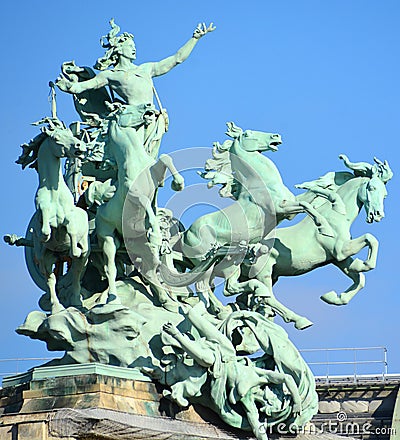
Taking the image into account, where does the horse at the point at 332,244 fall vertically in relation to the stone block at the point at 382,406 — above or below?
below

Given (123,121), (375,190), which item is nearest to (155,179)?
(123,121)

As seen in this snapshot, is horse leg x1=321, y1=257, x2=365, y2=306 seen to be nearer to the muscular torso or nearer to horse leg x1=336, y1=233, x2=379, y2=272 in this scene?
horse leg x1=336, y1=233, x2=379, y2=272

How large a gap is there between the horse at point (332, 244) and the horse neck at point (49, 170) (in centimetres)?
344

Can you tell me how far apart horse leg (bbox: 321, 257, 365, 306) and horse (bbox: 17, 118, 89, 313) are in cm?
369

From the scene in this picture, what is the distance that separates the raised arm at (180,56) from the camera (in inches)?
974

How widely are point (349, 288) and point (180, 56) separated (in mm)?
4190

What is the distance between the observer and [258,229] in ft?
78.3

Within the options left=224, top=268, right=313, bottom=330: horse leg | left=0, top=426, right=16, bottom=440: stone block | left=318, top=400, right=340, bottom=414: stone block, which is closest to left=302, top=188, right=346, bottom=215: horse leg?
left=224, top=268, right=313, bottom=330: horse leg

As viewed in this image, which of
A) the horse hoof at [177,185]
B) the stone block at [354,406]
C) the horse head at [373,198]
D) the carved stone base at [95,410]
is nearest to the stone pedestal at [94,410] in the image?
the carved stone base at [95,410]

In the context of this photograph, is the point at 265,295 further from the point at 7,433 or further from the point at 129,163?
the point at 7,433

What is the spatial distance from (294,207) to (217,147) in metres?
1.47

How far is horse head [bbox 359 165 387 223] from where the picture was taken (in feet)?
81.0

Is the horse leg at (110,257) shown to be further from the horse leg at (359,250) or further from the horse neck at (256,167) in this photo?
the horse leg at (359,250)

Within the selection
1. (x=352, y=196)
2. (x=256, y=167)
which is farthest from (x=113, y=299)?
(x=352, y=196)
